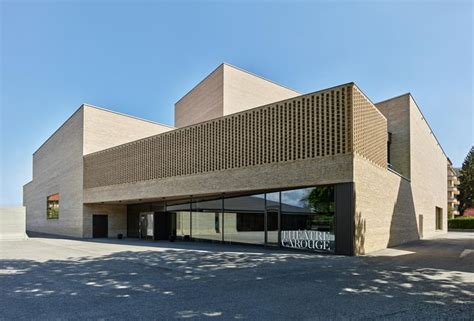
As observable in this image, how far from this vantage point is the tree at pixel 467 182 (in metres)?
58.3

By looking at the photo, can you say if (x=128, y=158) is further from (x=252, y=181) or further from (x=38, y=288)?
(x=38, y=288)

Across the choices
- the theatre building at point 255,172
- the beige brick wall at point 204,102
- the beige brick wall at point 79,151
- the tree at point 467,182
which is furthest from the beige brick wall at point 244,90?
the tree at point 467,182

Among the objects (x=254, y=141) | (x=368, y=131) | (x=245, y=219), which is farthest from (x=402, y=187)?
(x=254, y=141)

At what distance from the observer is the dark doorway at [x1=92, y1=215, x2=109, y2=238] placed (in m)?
28.3

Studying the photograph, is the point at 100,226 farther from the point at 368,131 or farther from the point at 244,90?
the point at 368,131

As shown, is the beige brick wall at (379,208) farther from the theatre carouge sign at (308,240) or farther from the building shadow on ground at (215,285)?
the building shadow on ground at (215,285)

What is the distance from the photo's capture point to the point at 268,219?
17.9 m

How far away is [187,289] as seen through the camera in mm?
8258

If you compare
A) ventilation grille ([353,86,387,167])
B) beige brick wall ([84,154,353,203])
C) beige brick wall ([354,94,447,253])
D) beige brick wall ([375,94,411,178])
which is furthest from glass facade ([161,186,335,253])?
beige brick wall ([375,94,411,178])

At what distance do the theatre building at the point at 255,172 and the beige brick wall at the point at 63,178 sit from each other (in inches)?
6.9

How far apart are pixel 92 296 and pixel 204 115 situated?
84.7 ft

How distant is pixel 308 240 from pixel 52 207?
28.3m

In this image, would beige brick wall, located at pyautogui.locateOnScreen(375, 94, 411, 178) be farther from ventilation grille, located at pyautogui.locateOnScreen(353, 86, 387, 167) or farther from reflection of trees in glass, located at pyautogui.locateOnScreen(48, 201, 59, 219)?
reflection of trees in glass, located at pyautogui.locateOnScreen(48, 201, 59, 219)

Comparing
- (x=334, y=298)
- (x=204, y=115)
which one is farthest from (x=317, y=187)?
(x=204, y=115)
